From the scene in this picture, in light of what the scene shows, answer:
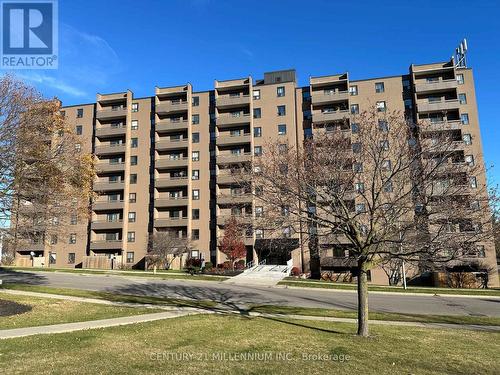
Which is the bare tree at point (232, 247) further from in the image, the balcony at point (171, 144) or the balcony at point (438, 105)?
the balcony at point (438, 105)

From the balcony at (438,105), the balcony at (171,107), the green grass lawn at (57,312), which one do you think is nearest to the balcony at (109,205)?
the balcony at (171,107)

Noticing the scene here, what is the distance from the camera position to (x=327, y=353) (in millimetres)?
9109

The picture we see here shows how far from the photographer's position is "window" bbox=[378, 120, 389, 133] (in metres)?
12.5

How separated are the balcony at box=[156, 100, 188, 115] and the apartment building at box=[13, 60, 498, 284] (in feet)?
0.51

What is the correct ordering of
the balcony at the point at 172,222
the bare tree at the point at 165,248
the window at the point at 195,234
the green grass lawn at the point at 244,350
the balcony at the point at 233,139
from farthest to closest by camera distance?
the balcony at the point at 233,139 < the window at the point at 195,234 < the balcony at the point at 172,222 < the bare tree at the point at 165,248 < the green grass lawn at the point at 244,350

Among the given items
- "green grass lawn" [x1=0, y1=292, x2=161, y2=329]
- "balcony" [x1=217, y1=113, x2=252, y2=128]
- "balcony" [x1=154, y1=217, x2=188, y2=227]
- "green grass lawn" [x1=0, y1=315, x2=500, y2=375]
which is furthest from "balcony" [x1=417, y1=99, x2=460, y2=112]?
"green grass lawn" [x1=0, y1=292, x2=161, y2=329]

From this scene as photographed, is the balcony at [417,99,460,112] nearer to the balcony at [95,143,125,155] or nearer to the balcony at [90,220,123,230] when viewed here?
the balcony at [95,143,125,155]

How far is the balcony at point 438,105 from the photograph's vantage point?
51.0 meters

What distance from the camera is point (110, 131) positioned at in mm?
61750

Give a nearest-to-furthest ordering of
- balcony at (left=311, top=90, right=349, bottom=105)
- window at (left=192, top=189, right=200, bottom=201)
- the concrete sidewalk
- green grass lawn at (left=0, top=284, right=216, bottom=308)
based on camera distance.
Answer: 1. the concrete sidewalk
2. green grass lawn at (left=0, top=284, right=216, bottom=308)
3. balcony at (left=311, top=90, right=349, bottom=105)
4. window at (left=192, top=189, right=200, bottom=201)

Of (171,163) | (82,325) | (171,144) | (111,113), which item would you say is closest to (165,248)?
(171,163)

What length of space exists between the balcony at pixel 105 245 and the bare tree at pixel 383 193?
49292mm

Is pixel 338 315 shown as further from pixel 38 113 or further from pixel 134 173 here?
pixel 134 173

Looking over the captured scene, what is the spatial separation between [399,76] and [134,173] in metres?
41.5
